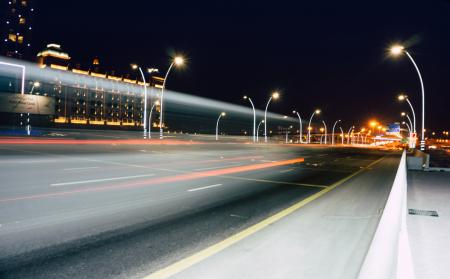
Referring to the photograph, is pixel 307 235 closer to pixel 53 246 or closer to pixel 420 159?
pixel 53 246

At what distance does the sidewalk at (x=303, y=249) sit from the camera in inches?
196

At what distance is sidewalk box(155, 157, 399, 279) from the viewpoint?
4.99 m

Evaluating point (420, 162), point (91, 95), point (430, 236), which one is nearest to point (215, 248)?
point (430, 236)

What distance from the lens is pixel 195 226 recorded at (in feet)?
23.9

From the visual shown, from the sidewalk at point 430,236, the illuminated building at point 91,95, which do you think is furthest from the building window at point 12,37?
the sidewalk at point 430,236

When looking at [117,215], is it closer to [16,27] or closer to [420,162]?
[420,162]

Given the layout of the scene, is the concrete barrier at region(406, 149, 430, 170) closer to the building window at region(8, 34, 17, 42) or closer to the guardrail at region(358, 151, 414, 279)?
the guardrail at region(358, 151, 414, 279)

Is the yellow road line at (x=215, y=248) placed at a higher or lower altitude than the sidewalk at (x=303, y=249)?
higher

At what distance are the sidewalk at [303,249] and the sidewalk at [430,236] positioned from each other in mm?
768

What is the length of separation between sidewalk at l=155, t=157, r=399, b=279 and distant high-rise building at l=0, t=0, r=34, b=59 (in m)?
144

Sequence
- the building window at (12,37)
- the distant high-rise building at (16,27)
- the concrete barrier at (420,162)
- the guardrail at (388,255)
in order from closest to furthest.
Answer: the guardrail at (388,255)
the concrete barrier at (420,162)
the distant high-rise building at (16,27)
the building window at (12,37)

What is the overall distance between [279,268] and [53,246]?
3.47 meters

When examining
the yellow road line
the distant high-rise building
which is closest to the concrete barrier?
the yellow road line

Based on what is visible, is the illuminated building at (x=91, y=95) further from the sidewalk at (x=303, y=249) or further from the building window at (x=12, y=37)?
the sidewalk at (x=303, y=249)
